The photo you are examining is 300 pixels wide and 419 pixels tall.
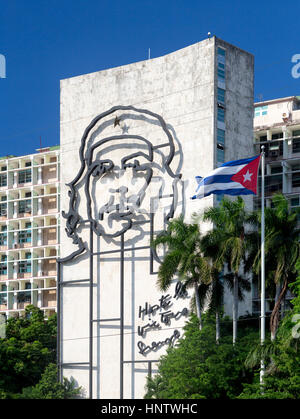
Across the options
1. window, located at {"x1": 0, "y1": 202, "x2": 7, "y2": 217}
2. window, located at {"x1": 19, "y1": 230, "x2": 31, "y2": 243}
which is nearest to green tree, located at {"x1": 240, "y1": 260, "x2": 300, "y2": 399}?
window, located at {"x1": 19, "y1": 230, "x2": 31, "y2": 243}

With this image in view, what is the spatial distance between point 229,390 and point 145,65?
28.9 meters

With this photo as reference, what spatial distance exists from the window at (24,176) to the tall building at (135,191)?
43.5m

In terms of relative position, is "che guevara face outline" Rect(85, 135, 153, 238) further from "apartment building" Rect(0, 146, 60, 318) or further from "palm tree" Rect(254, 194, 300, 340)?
"apartment building" Rect(0, 146, 60, 318)

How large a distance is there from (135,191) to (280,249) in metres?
18.2

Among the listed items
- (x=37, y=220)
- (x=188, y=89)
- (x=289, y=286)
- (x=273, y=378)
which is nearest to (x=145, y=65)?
(x=188, y=89)

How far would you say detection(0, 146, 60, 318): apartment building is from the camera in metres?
114

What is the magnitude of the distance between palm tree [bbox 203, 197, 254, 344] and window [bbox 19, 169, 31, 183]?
206ft

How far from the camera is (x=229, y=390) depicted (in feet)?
181

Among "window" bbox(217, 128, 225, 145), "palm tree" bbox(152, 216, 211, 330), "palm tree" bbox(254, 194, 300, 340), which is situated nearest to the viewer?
"palm tree" bbox(254, 194, 300, 340)

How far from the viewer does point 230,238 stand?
58375mm

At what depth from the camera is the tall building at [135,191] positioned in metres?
69.4

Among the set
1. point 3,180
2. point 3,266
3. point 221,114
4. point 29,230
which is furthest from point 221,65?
point 3,180

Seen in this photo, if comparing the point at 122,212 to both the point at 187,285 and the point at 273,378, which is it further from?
the point at 273,378

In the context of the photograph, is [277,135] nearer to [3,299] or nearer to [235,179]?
[3,299]
